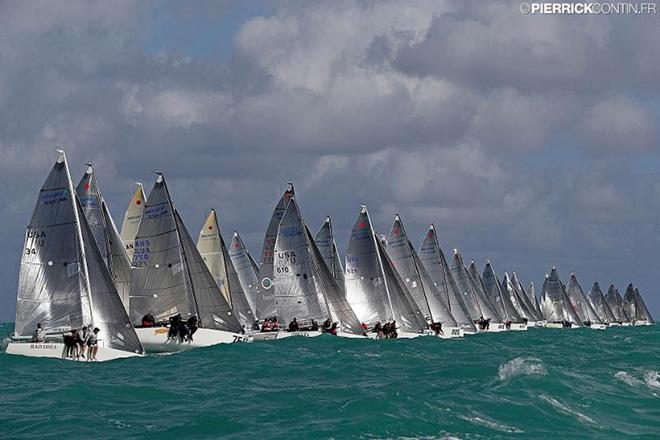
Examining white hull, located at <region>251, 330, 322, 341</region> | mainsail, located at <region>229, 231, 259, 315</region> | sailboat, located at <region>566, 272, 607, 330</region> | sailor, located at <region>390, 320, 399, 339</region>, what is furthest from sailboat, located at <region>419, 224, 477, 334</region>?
sailboat, located at <region>566, 272, 607, 330</region>

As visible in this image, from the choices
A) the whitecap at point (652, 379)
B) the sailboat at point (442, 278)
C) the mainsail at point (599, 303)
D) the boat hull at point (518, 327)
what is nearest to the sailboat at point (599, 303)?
the mainsail at point (599, 303)

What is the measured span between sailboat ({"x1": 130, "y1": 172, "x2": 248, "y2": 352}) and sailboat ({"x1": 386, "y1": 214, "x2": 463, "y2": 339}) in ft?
83.1

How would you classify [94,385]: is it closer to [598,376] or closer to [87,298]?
[87,298]

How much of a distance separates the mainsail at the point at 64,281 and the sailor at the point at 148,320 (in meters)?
7.56

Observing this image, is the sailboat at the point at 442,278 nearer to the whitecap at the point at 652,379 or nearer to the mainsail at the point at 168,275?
the mainsail at the point at 168,275

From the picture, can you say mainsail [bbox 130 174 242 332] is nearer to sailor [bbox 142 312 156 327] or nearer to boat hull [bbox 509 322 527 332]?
sailor [bbox 142 312 156 327]

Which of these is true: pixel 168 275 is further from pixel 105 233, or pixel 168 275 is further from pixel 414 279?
pixel 414 279

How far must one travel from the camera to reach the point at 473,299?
105 meters

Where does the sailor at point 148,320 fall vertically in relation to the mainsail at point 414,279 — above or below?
below

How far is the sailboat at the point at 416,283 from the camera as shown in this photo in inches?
3159

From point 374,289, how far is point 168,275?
2071 centimetres

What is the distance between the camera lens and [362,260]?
→ 243 feet

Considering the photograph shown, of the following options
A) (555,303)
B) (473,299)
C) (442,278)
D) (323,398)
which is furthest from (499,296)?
(323,398)

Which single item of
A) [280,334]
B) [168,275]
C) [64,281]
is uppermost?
[168,275]
